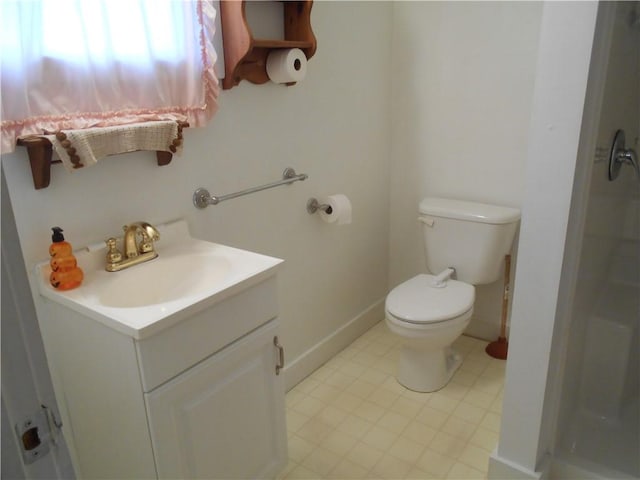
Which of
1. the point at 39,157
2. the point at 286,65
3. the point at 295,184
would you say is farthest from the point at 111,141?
the point at 295,184

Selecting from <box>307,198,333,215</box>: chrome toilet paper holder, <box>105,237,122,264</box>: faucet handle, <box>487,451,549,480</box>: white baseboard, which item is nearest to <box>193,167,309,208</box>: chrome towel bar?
<box>307,198,333,215</box>: chrome toilet paper holder

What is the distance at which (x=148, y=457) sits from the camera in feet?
4.00

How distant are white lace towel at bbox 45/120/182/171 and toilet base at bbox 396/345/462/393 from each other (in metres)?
1.34

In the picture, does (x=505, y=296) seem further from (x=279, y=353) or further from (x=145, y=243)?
(x=145, y=243)

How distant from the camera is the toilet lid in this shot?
203 centimetres

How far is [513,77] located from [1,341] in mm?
2234

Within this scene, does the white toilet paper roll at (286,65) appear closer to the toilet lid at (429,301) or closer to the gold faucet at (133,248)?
the gold faucet at (133,248)

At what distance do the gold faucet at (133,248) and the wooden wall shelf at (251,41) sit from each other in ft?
1.81

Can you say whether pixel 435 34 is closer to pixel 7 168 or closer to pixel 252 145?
pixel 252 145

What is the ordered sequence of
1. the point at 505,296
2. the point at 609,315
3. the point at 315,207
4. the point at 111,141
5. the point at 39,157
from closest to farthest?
the point at 39,157 → the point at 111,141 → the point at 609,315 → the point at 315,207 → the point at 505,296

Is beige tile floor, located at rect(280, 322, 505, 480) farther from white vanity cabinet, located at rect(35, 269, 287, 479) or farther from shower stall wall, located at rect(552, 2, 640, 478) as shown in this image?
white vanity cabinet, located at rect(35, 269, 287, 479)

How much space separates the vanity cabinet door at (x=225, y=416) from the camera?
48.0 inches

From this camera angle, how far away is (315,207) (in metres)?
2.16

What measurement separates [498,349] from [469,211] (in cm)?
72
